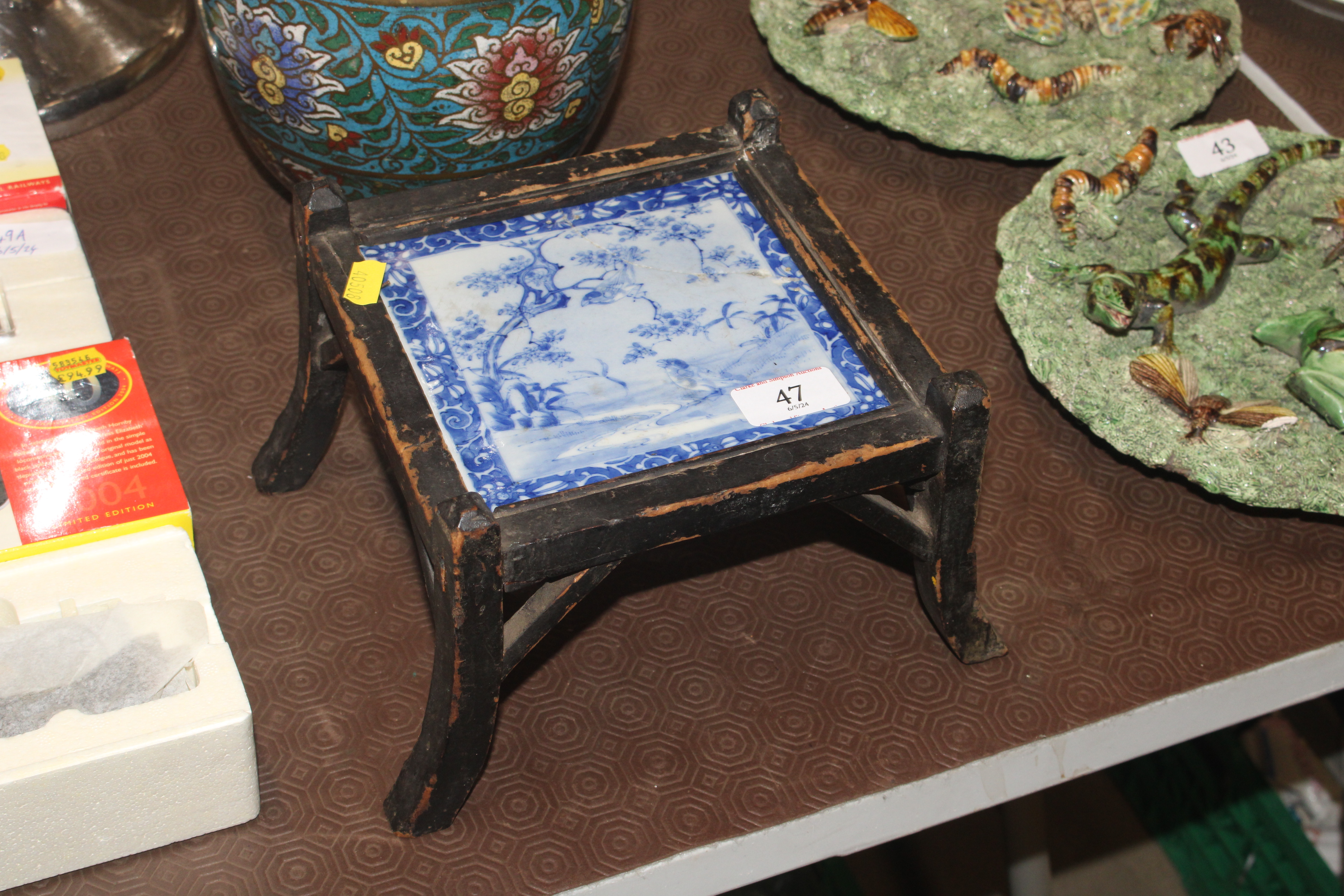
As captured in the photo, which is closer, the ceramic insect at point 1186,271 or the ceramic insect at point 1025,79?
the ceramic insect at point 1186,271

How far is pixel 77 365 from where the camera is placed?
3.19 ft

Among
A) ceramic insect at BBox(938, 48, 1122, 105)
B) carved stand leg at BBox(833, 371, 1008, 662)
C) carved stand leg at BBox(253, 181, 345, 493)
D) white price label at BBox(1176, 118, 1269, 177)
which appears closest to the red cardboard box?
carved stand leg at BBox(253, 181, 345, 493)

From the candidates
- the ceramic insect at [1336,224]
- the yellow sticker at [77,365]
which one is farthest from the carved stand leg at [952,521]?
the yellow sticker at [77,365]

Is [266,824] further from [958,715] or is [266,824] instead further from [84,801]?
[958,715]

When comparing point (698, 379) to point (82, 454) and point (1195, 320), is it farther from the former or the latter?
point (1195, 320)

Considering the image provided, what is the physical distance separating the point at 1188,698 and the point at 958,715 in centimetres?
18

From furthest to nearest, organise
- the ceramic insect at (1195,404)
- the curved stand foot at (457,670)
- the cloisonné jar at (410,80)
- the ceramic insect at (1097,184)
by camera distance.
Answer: the ceramic insect at (1097,184)
the ceramic insect at (1195,404)
the cloisonné jar at (410,80)
the curved stand foot at (457,670)

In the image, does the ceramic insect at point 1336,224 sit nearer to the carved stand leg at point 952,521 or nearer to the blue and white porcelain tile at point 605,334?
the carved stand leg at point 952,521

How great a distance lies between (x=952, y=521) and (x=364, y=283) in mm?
428

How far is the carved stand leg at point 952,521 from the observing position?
79 cm

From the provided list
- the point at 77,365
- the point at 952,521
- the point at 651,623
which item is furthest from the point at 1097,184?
the point at 77,365

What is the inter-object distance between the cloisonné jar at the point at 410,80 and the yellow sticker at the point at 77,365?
22 cm

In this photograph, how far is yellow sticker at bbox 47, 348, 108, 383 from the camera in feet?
3.16

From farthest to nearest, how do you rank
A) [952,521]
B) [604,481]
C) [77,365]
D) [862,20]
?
[862,20] → [77,365] → [952,521] → [604,481]
